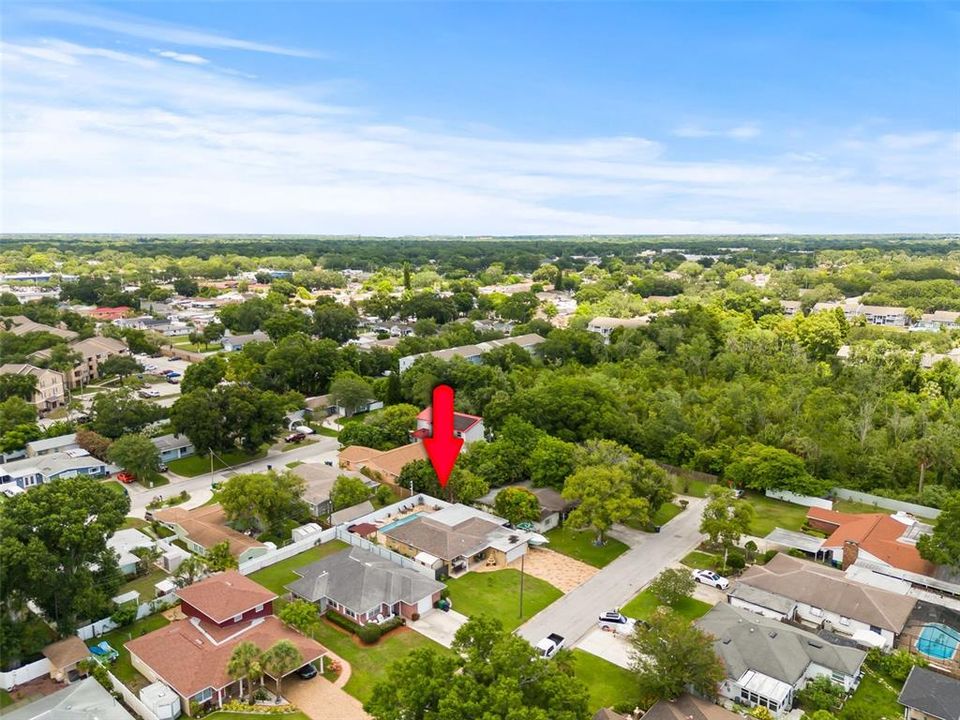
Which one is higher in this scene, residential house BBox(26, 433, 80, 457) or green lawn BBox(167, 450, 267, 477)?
residential house BBox(26, 433, 80, 457)

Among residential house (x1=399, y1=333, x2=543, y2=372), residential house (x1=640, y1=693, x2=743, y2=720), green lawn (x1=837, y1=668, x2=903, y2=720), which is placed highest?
residential house (x1=399, y1=333, x2=543, y2=372)

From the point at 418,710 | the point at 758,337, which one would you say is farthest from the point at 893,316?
the point at 418,710

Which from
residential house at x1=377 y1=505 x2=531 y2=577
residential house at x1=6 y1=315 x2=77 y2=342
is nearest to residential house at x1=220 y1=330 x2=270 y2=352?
residential house at x1=6 y1=315 x2=77 y2=342

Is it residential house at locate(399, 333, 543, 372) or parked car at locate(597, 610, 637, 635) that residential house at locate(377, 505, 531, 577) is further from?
residential house at locate(399, 333, 543, 372)

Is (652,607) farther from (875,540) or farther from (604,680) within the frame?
(875,540)

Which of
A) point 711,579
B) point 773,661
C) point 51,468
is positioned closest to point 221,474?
point 51,468

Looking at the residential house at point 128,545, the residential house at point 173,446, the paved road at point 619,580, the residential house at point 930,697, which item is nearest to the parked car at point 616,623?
the paved road at point 619,580

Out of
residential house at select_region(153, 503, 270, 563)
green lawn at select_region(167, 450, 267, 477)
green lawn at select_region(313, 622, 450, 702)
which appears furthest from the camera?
green lawn at select_region(167, 450, 267, 477)

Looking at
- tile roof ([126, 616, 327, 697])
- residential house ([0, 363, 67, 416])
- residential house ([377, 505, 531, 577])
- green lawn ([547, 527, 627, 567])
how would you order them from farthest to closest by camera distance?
residential house ([0, 363, 67, 416])
green lawn ([547, 527, 627, 567])
residential house ([377, 505, 531, 577])
tile roof ([126, 616, 327, 697])
